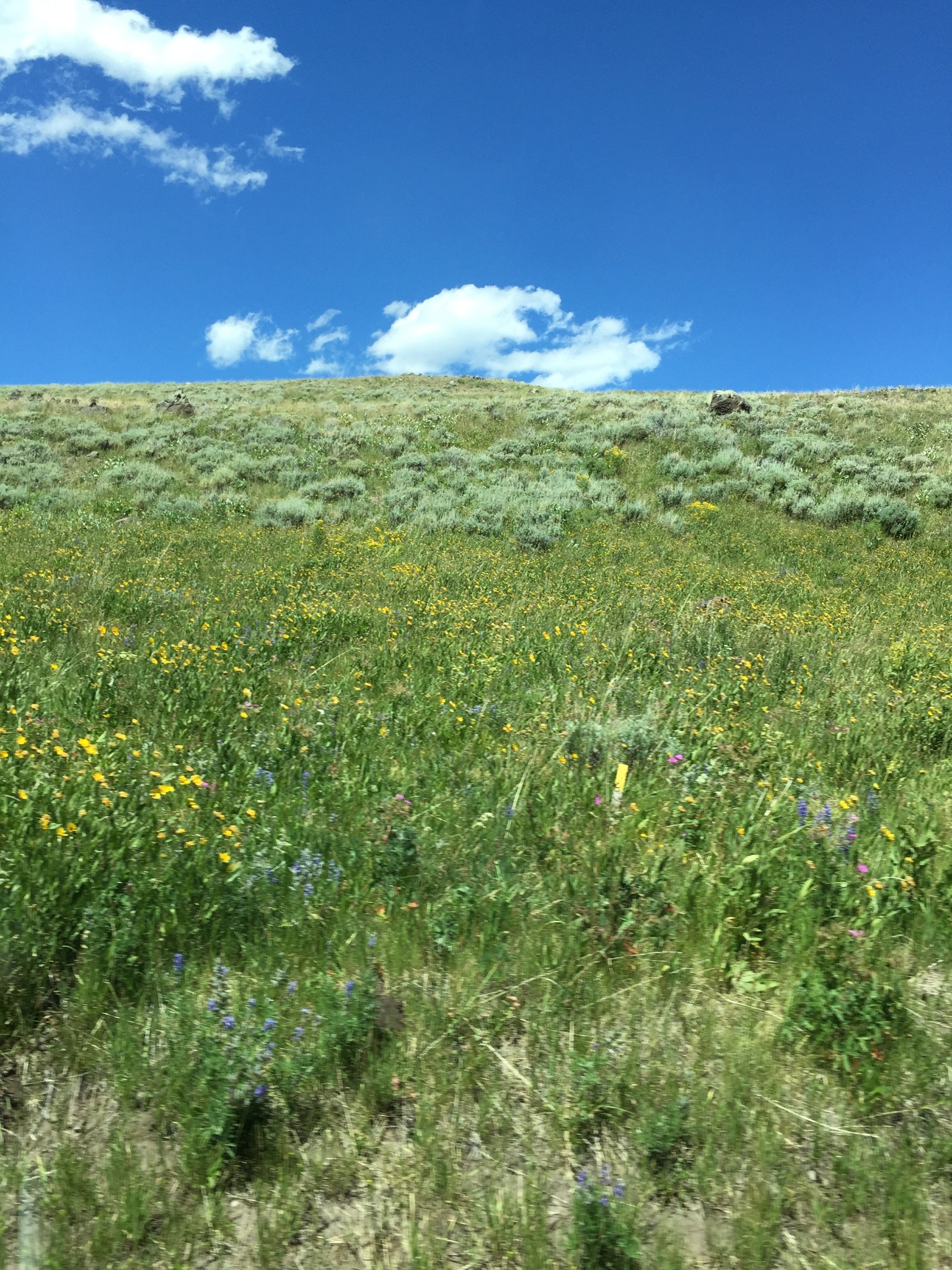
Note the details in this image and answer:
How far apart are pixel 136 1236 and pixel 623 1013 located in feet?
5.71

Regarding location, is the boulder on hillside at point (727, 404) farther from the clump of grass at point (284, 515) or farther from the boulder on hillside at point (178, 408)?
the boulder on hillside at point (178, 408)

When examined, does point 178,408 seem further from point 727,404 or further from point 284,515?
point 727,404

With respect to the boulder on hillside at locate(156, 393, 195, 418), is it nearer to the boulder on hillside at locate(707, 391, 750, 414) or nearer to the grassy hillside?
the boulder on hillside at locate(707, 391, 750, 414)

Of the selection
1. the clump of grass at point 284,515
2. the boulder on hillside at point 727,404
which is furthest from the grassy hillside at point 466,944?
the boulder on hillside at point 727,404

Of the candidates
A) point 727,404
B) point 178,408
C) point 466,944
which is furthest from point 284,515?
point 727,404

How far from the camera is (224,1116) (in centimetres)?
216

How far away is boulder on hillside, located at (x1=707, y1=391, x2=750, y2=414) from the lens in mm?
26812

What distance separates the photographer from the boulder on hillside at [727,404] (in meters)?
26.8

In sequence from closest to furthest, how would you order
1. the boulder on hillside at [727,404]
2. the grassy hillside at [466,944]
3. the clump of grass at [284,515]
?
1. the grassy hillside at [466,944]
2. the clump of grass at [284,515]
3. the boulder on hillside at [727,404]

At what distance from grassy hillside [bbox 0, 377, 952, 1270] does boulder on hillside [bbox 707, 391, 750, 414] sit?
2116cm

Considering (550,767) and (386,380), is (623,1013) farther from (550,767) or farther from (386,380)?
(386,380)

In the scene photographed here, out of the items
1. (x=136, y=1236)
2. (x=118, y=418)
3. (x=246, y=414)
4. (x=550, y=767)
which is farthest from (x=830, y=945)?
(x=118, y=418)

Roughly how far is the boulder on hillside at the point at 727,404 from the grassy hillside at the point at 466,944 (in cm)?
2116

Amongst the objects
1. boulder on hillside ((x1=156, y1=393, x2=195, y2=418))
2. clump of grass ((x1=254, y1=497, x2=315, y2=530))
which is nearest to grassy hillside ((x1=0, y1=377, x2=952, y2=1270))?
clump of grass ((x1=254, y1=497, x2=315, y2=530))
